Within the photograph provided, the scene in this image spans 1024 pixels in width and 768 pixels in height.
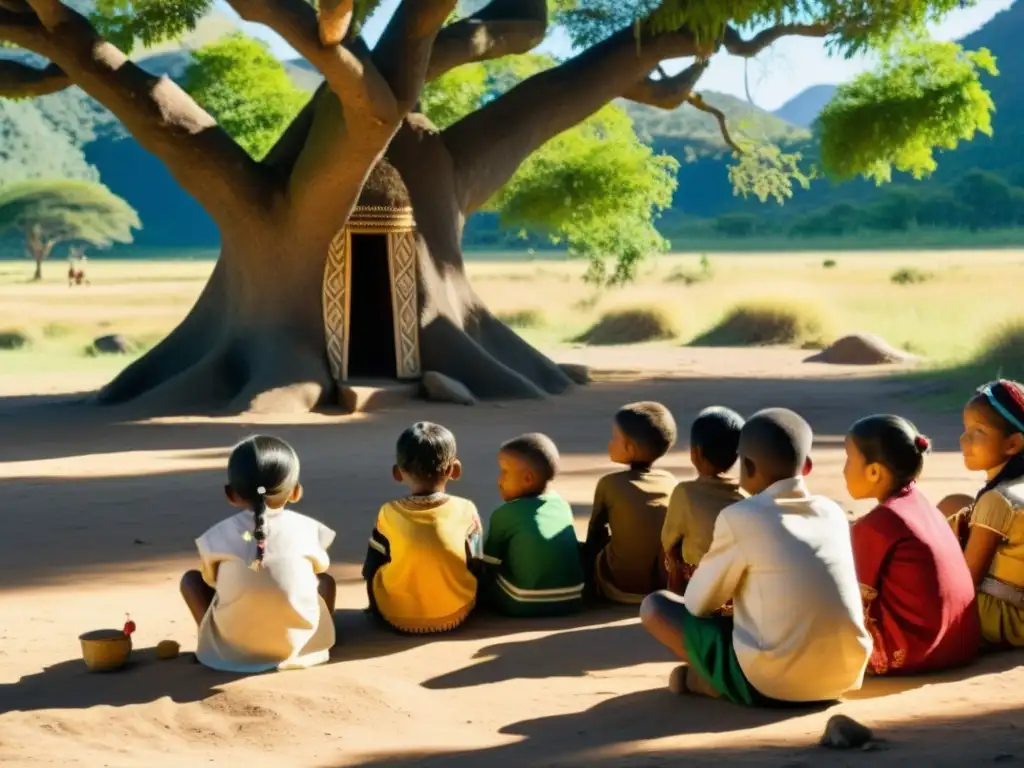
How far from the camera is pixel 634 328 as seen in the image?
100ft

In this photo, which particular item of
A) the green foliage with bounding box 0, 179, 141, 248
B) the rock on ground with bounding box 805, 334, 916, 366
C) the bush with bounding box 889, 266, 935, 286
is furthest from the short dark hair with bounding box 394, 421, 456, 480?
the green foliage with bounding box 0, 179, 141, 248

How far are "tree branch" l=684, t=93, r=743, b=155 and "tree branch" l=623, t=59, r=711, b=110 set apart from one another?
695 mm

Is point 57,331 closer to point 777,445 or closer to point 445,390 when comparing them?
point 445,390

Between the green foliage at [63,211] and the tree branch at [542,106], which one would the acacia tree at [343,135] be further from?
the green foliage at [63,211]

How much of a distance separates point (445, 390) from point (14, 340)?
53.8 feet

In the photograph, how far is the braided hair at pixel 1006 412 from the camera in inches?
226

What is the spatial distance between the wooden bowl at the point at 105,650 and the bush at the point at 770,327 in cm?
2221

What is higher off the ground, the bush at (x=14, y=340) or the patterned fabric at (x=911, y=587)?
the bush at (x=14, y=340)

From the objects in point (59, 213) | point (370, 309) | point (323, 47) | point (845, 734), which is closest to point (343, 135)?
point (323, 47)

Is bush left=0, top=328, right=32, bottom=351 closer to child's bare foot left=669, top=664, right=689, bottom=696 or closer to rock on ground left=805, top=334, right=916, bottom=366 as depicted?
rock on ground left=805, top=334, right=916, bottom=366

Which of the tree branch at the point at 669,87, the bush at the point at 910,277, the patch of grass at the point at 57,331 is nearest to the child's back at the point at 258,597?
the tree branch at the point at 669,87

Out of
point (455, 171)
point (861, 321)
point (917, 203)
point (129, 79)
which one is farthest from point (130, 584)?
point (917, 203)

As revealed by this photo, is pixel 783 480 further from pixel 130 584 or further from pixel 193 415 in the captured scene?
pixel 193 415

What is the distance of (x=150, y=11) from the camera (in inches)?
778
